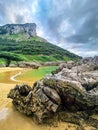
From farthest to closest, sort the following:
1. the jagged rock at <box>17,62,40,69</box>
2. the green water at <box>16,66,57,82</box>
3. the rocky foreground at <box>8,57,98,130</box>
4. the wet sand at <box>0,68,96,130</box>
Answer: the jagged rock at <box>17,62,40,69</box> → the green water at <box>16,66,57,82</box> → the rocky foreground at <box>8,57,98,130</box> → the wet sand at <box>0,68,96,130</box>

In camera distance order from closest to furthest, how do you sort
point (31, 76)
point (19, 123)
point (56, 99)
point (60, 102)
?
point (19, 123) → point (56, 99) → point (60, 102) → point (31, 76)

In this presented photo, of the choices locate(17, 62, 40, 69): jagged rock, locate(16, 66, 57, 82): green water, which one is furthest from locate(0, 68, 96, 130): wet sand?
locate(17, 62, 40, 69): jagged rock

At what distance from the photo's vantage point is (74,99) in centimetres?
1511

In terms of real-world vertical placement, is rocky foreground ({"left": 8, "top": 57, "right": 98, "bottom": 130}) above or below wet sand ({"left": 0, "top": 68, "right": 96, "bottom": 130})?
above

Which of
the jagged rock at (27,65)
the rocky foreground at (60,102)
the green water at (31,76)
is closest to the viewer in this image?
the rocky foreground at (60,102)

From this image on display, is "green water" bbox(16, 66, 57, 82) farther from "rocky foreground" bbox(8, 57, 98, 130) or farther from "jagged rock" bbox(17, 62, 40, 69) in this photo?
"jagged rock" bbox(17, 62, 40, 69)

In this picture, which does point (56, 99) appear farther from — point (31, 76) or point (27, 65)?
point (27, 65)

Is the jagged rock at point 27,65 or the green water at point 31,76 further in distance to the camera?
the jagged rock at point 27,65

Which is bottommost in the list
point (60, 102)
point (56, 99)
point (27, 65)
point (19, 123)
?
point (19, 123)

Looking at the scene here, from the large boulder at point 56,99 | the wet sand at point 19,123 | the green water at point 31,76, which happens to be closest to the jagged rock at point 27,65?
the green water at point 31,76

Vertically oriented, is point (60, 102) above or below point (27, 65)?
below

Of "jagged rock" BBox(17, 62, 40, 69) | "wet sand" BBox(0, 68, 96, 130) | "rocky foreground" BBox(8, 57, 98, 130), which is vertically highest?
"jagged rock" BBox(17, 62, 40, 69)

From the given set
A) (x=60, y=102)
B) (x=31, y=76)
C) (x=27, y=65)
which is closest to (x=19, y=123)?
(x=60, y=102)

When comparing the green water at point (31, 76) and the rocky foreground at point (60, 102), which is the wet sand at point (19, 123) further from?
the green water at point (31, 76)
